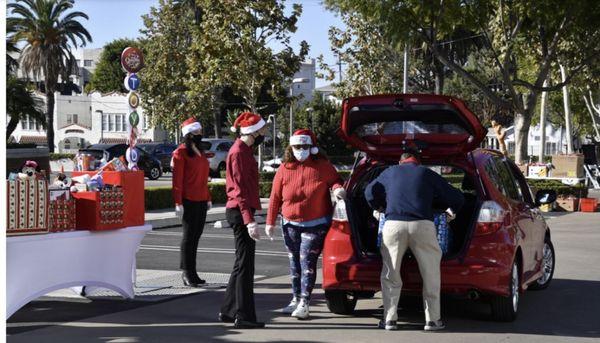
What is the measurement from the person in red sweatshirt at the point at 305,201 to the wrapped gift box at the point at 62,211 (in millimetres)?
1838

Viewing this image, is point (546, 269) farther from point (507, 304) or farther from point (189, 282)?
point (189, 282)

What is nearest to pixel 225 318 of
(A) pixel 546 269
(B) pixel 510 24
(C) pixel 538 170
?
(A) pixel 546 269

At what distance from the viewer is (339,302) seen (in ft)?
29.4

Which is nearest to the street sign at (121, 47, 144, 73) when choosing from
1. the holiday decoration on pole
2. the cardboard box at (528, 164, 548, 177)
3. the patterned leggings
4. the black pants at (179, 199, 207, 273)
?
the holiday decoration on pole

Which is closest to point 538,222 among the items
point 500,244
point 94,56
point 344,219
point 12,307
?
point 500,244

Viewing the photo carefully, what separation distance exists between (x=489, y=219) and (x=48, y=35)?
57.2 metres

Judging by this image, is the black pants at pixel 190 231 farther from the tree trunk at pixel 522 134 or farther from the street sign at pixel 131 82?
the tree trunk at pixel 522 134

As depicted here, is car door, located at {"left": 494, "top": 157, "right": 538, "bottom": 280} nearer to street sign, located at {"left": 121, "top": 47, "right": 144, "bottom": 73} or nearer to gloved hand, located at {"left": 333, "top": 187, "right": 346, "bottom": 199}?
gloved hand, located at {"left": 333, "top": 187, "right": 346, "bottom": 199}

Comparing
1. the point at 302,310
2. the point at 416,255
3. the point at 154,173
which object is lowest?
the point at 302,310

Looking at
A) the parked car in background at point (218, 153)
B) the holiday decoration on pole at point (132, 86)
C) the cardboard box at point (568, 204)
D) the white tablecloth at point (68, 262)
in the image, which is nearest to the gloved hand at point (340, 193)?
the white tablecloth at point (68, 262)

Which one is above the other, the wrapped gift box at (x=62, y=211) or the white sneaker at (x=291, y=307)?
the wrapped gift box at (x=62, y=211)

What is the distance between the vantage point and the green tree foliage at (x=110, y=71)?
9394 cm

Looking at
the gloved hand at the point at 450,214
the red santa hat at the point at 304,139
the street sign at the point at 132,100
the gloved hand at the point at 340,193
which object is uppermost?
the street sign at the point at 132,100

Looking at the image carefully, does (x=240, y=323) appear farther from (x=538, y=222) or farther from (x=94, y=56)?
(x=94, y=56)
